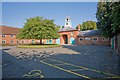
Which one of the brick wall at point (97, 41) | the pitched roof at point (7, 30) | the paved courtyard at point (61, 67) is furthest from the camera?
the pitched roof at point (7, 30)

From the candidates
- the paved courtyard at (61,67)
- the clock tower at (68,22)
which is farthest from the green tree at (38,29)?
the clock tower at (68,22)

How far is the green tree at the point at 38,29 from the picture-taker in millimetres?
30891

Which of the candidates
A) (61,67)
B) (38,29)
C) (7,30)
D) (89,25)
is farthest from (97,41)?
(7,30)

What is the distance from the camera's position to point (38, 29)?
30.8m

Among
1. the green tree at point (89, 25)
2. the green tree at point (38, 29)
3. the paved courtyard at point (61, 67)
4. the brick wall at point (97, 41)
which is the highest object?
the green tree at point (89, 25)

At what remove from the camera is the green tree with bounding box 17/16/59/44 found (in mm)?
30891

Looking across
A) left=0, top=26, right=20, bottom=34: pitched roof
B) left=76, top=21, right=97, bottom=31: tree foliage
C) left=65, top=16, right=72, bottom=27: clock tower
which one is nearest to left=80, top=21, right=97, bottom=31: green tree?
left=76, top=21, right=97, bottom=31: tree foliage

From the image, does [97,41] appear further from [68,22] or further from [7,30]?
[7,30]

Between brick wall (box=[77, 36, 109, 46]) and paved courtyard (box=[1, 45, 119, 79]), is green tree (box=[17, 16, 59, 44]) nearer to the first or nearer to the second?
brick wall (box=[77, 36, 109, 46])

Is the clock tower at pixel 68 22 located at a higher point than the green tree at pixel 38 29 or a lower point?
higher

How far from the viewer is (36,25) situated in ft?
103

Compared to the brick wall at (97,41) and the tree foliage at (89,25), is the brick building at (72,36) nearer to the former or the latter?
the brick wall at (97,41)

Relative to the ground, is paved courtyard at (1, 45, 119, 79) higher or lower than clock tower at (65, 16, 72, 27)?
lower

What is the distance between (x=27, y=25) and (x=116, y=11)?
80.3 feet
